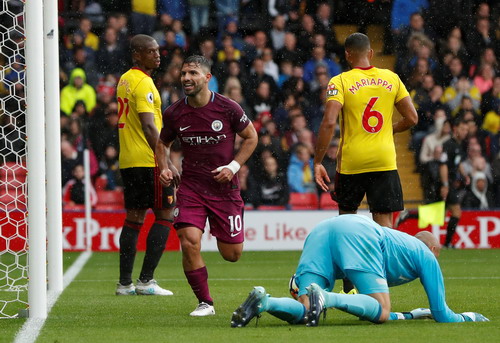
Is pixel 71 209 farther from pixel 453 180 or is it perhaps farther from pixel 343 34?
pixel 343 34

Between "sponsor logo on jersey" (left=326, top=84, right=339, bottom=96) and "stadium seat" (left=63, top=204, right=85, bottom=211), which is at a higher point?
"sponsor logo on jersey" (left=326, top=84, right=339, bottom=96)

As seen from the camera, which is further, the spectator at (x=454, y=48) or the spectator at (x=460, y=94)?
the spectator at (x=454, y=48)

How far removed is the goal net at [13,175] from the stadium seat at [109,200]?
4.20 ft

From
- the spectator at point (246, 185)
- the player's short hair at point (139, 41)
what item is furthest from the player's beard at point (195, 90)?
the spectator at point (246, 185)

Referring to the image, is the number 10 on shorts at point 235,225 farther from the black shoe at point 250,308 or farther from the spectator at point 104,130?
the spectator at point 104,130

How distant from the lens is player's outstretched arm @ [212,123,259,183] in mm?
7914

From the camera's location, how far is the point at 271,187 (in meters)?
18.0

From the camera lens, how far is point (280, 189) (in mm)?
17953

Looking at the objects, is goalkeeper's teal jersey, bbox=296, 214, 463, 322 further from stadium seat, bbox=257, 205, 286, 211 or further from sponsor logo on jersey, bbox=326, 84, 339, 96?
stadium seat, bbox=257, 205, 286, 211

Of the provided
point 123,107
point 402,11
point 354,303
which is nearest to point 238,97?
point 402,11

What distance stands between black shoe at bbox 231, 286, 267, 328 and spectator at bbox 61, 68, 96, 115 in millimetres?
12812

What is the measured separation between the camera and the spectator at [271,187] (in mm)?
17891

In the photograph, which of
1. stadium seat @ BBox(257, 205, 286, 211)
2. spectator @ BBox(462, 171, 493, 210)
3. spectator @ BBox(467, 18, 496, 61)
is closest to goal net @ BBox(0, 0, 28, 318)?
stadium seat @ BBox(257, 205, 286, 211)

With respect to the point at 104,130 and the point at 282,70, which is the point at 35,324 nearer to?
the point at 104,130
